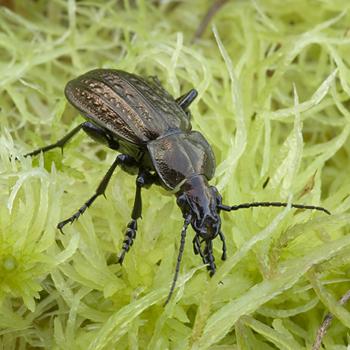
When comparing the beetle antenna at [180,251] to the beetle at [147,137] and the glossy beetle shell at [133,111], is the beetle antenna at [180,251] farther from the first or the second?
the glossy beetle shell at [133,111]

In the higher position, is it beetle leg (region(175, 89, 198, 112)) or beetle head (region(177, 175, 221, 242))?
beetle leg (region(175, 89, 198, 112))

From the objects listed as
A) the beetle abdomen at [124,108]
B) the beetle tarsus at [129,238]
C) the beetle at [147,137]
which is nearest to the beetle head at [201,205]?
the beetle at [147,137]

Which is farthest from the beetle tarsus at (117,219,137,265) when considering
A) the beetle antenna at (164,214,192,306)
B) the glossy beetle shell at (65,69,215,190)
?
the glossy beetle shell at (65,69,215,190)

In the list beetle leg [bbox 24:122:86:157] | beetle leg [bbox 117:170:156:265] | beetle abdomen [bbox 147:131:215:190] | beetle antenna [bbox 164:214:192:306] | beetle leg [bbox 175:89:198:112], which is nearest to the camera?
beetle antenna [bbox 164:214:192:306]

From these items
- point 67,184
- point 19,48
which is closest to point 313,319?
point 67,184

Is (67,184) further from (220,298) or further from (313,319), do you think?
(313,319)

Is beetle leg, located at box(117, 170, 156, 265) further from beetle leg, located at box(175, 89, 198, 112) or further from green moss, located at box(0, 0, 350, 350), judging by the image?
beetle leg, located at box(175, 89, 198, 112)
